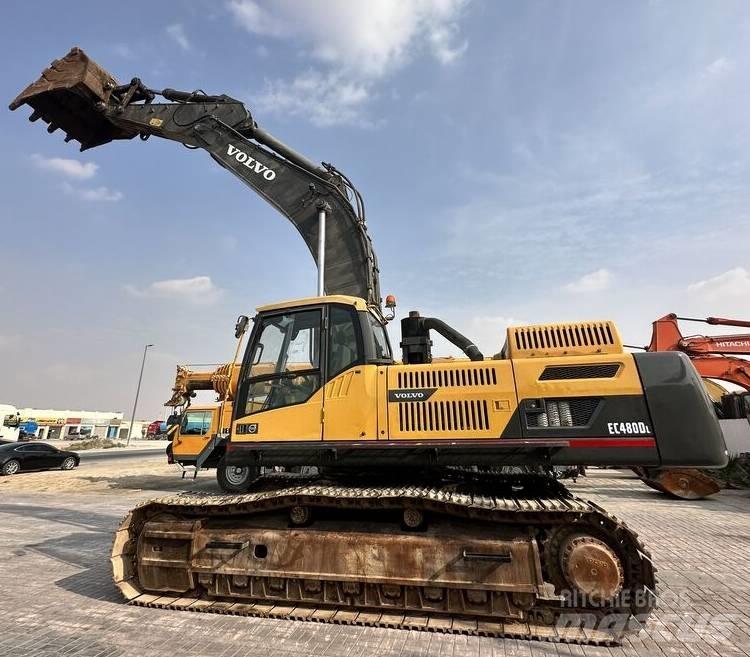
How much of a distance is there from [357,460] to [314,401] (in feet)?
2.52

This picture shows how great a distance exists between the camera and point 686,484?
1145 centimetres

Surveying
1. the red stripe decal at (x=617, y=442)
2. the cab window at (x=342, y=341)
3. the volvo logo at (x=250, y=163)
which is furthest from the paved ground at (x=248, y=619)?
the volvo logo at (x=250, y=163)

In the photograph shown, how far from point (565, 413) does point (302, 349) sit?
9.27 ft

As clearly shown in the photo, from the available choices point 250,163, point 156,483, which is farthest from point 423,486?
point 156,483

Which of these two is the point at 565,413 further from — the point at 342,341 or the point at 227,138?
the point at 227,138

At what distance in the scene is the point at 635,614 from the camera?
355cm

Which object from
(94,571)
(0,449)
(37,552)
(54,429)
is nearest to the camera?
(94,571)

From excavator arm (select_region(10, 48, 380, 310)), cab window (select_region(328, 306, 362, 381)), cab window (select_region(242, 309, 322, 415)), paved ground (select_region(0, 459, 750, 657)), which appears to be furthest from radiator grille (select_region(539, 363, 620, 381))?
excavator arm (select_region(10, 48, 380, 310))

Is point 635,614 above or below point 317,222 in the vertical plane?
below

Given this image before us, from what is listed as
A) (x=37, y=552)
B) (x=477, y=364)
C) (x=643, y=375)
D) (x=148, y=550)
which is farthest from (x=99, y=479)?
(x=643, y=375)

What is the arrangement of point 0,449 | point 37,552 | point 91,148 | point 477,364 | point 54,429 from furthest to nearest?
point 54,429 < point 0,449 < point 91,148 < point 37,552 < point 477,364

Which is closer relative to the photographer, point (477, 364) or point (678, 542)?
point (477, 364)

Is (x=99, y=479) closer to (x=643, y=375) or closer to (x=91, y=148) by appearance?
(x=91, y=148)

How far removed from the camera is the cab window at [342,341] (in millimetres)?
4473
